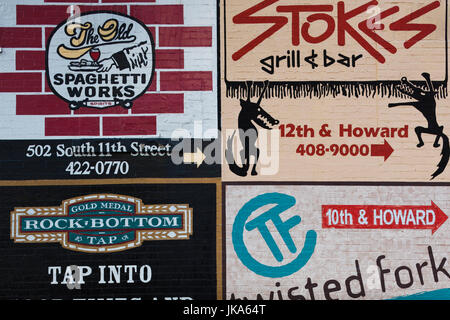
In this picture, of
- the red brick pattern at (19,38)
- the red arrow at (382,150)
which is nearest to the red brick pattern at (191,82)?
the red brick pattern at (19,38)

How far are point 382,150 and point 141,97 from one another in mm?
3031

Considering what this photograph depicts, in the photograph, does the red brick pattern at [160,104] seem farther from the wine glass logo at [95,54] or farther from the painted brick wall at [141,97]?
the wine glass logo at [95,54]

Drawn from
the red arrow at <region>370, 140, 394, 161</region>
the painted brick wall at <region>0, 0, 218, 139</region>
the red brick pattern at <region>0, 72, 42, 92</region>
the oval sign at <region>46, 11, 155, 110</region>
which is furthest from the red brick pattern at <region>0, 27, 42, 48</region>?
the red arrow at <region>370, 140, 394, 161</region>

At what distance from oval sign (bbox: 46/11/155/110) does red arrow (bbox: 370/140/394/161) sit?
2870 mm

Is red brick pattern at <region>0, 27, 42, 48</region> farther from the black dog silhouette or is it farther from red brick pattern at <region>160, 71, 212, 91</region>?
the black dog silhouette

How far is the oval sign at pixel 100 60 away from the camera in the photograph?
6660mm

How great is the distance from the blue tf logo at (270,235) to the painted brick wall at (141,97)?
1.17 meters

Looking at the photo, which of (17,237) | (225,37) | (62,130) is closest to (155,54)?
(225,37)

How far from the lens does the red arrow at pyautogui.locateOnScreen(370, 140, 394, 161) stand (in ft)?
21.6

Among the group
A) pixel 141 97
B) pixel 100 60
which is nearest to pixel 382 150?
pixel 141 97

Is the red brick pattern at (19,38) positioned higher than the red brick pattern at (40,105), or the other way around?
the red brick pattern at (19,38)

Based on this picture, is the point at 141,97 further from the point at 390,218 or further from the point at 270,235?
the point at 390,218
